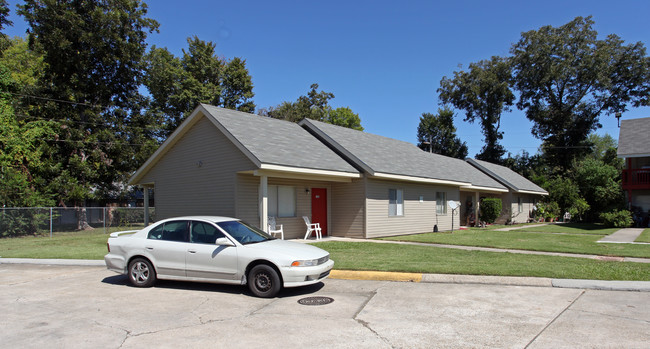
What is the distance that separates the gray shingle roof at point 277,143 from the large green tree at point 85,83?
14978 mm

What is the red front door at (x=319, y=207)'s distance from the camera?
57.6 ft

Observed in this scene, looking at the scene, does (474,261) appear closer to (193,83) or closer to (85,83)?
(85,83)

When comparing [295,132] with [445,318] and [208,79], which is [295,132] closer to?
[445,318]

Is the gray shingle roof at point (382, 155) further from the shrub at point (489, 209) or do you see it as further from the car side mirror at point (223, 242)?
the car side mirror at point (223, 242)

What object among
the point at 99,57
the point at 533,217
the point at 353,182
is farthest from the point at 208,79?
the point at 533,217

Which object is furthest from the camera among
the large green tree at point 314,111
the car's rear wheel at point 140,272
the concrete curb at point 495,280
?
the large green tree at point 314,111

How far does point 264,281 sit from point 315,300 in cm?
98

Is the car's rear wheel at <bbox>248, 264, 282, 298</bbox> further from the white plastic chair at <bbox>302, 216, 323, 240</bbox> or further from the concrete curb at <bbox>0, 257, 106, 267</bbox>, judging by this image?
the white plastic chair at <bbox>302, 216, 323, 240</bbox>

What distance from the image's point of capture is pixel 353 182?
1772 cm

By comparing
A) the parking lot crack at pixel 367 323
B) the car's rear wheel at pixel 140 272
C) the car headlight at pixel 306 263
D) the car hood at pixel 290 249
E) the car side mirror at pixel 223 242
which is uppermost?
the car side mirror at pixel 223 242

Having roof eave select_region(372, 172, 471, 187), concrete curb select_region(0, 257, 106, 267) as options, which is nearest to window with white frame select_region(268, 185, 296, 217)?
roof eave select_region(372, 172, 471, 187)

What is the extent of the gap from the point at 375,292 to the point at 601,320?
352cm

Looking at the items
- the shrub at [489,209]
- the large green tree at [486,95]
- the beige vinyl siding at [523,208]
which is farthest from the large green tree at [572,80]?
the shrub at [489,209]

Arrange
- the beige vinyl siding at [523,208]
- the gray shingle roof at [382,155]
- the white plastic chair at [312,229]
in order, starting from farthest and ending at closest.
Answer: the beige vinyl siding at [523,208] → the gray shingle roof at [382,155] → the white plastic chair at [312,229]
